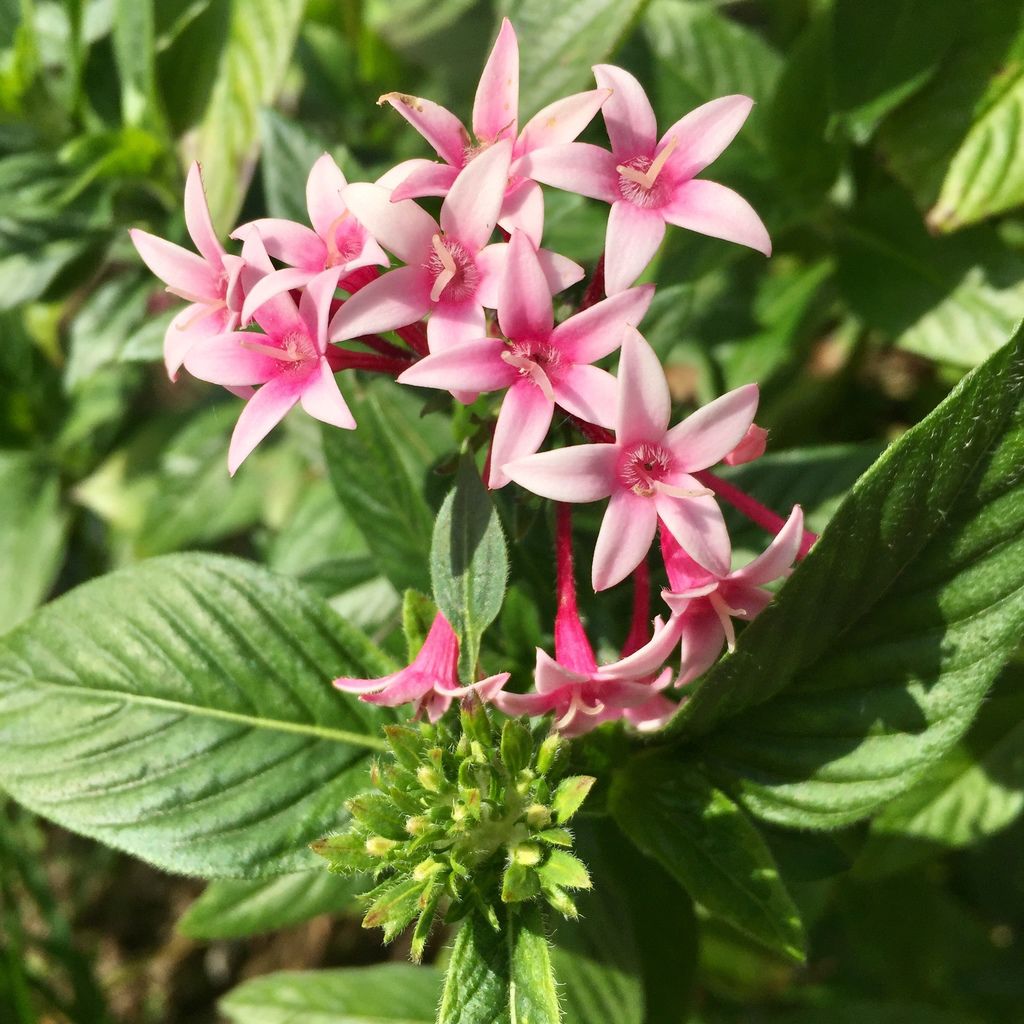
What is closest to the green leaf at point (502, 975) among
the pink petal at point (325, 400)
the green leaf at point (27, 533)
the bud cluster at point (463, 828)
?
the bud cluster at point (463, 828)

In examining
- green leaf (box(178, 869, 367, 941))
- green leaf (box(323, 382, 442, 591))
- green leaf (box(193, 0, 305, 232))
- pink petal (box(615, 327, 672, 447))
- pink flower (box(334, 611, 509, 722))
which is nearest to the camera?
pink petal (box(615, 327, 672, 447))

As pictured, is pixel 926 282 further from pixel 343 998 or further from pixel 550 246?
pixel 343 998

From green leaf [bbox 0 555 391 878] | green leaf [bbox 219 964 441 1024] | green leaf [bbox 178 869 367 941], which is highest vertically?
green leaf [bbox 0 555 391 878]

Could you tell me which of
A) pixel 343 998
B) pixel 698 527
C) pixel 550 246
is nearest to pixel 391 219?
pixel 698 527

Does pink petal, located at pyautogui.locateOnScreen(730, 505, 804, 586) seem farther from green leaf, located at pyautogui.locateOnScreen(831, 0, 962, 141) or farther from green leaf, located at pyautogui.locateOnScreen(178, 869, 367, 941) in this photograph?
green leaf, located at pyautogui.locateOnScreen(831, 0, 962, 141)

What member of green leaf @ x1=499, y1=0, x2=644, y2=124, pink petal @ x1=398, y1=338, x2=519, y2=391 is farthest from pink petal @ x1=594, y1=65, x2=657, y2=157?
green leaf @ x1=499, y1=0, x2=644, y2=124

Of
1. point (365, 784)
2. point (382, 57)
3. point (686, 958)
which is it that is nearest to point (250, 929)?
point (365, 784)

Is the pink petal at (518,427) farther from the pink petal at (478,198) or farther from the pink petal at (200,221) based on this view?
the pink petal at (200,221)
